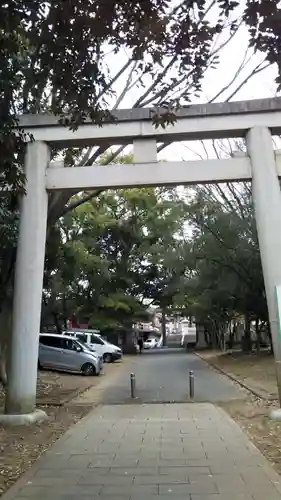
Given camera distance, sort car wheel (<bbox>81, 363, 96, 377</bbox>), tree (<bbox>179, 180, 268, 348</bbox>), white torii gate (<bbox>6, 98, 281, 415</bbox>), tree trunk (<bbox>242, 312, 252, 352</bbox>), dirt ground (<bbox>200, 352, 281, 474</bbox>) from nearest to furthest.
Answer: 1. dirt ground (<bbox>200, 352, 281, 474</bbox>)
2. white torii gate (<bbox>6, 98, 281, 415</bbox>)
3. car wheel (<bbox>81, 363, 96, 377</bbox>)
4. tree (<bbox>179, 180, 268, 348</bbox>)
5. tree trunk (<bbox>242, 312, 252, 352</bbox>)

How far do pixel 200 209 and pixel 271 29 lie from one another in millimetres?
22064

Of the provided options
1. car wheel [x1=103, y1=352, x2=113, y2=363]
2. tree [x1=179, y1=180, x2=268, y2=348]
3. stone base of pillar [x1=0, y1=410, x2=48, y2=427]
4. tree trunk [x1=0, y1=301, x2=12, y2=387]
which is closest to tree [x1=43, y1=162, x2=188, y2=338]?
tree [x1=179, y1=180, x2=268, y2=348]

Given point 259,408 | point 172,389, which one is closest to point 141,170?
point 259,408

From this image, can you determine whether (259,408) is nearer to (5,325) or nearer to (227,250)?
(5,325)

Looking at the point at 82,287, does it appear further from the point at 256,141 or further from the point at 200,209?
the point at 256,141

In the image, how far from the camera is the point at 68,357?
22766 millimetres

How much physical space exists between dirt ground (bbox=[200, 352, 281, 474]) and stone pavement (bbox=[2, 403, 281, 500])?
251mm

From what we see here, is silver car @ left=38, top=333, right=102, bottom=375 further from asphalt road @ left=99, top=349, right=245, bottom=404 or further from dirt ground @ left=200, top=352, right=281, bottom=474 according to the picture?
dirt ground @ left=200, top=352, right=281, bottom=474

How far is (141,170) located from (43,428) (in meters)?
5.35

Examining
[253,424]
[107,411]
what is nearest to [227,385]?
[107,411]

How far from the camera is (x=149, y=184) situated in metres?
11.0

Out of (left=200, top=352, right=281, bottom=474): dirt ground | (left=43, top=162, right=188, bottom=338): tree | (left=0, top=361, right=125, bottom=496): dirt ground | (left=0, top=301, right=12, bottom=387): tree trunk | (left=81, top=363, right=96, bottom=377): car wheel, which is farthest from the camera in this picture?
(left=43, top=162, right=188, bottom=338): tree

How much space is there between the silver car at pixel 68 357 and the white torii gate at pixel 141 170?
12178 millimetres

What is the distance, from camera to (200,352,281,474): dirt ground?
8.02m
